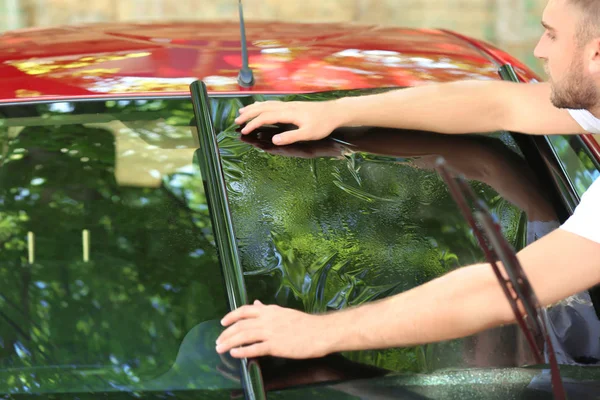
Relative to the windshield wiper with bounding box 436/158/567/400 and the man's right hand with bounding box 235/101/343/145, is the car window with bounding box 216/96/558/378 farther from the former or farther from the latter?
the windshield wiper with bounding box 436/158/567/400

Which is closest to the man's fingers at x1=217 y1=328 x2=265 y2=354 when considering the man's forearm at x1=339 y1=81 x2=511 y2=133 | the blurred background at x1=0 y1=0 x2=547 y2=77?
the man's forearm at x1=339 y1=81 x2=511 y2=133

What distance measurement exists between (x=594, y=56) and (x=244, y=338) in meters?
0.89

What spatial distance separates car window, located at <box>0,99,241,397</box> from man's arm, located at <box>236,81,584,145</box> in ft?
1.12

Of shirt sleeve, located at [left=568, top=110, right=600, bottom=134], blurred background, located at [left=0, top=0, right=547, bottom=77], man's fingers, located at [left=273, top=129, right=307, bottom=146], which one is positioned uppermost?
man's fingers, located at [left=273, top=129, right=307, bottom=146]

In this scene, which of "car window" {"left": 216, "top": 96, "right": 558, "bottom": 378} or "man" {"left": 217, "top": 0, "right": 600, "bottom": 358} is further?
"car window" {"left": 216, "top": 96, "right": 558, "bottom": 378}

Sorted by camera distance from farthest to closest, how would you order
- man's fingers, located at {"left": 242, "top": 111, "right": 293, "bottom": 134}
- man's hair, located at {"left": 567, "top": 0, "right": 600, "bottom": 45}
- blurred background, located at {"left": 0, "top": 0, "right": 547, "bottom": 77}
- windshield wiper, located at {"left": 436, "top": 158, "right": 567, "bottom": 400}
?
blurred background, located at {"left": 0, "top": 0, "right": 547, "bottom": 77}, man's fingers, located at {"left": 242, "top": 111, "right": 293, "bottom": 134}, man's hair, located at {"left": 567, "top": 0, "right": 600, "bottom": 45}, windshield wiper, located at {"left": 436, "top": 158, "right": 567, "bottom": 400}

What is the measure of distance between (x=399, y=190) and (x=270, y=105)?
0.36 m

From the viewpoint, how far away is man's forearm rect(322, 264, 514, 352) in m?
1.58

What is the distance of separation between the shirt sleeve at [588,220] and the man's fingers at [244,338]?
0.57 meters

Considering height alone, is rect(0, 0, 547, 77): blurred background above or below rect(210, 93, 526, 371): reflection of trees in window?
below

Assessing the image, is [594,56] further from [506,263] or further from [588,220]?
[506,263]

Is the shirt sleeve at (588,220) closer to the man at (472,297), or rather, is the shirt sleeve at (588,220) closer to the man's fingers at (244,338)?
the man at (472,297)

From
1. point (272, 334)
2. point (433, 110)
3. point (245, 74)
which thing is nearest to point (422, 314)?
point (272, 334)

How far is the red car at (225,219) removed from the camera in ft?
5.17
